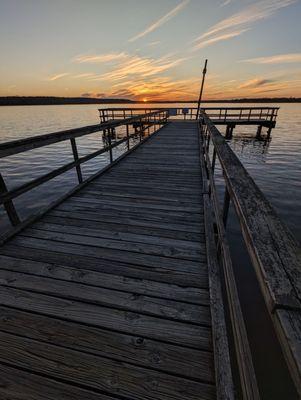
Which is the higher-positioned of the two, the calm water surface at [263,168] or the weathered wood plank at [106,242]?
the weathered wood plank at [106,242]

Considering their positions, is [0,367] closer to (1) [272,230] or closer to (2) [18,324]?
(2) [18,324]

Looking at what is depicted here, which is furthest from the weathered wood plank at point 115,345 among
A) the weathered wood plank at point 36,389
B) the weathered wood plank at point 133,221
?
the weathered wood plank at point 133,221

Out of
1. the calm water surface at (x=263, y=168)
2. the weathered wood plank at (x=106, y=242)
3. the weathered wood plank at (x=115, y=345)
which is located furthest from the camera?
the calm water surface at (x=263, y=168)

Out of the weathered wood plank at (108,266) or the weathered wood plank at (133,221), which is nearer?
the weathered wood plank at (108,266)

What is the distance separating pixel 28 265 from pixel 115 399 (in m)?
1.72

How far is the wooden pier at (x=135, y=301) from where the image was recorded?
4.21 ft

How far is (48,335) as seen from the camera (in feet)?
6.06

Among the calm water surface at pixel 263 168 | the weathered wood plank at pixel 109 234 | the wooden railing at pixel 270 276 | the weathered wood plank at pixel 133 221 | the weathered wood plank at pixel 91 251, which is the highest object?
the wooden railing at pixel 270 276

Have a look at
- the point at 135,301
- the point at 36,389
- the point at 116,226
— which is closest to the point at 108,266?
the point at 135,301

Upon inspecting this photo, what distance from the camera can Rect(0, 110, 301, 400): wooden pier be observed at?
4.21 feet

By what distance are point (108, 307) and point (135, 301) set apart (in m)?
0.26

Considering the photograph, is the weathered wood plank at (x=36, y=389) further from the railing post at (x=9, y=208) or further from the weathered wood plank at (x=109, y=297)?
the railing post at (x=9, y=208)

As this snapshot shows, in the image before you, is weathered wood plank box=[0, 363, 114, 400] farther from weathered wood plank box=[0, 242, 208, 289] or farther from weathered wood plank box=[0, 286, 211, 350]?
weathered wood plank box=[0, 242, 208, 289]

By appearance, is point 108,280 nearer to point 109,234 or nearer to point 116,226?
point 109,234
